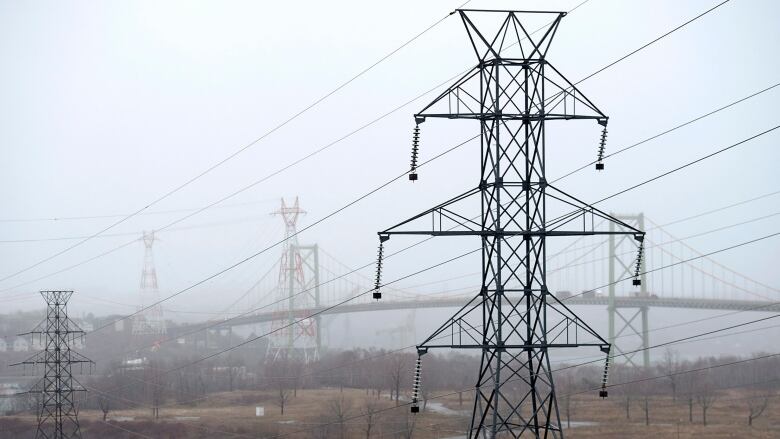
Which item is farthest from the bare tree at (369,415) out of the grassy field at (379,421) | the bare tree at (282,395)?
the bare tree at (282,395)

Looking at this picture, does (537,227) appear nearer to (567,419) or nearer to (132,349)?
(567,419)

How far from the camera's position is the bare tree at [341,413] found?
1972 inches

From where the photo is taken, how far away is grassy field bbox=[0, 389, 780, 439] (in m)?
49.1

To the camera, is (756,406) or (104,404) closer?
(756,406)

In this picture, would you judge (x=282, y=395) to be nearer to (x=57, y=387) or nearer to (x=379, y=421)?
(x=379, y=421)

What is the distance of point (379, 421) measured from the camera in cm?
5138

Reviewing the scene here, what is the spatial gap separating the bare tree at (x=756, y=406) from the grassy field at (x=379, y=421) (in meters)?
0.32

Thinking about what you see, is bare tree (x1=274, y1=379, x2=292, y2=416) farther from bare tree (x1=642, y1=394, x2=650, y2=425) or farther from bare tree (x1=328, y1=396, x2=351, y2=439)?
bare tree (x1=642, y1=394, x2=650, y2=425)

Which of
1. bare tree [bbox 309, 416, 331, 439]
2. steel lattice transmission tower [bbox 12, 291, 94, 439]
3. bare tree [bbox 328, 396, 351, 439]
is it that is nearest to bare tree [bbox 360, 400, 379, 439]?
bare tree [bbox 328, 396, 351, 439]

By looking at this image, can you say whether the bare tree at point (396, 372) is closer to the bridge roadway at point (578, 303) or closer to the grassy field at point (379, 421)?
the grassy field at point (379, 421)

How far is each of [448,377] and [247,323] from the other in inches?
1468

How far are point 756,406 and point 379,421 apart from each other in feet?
59.8

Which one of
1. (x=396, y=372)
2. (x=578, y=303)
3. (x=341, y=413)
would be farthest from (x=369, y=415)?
(x=578, y=303)

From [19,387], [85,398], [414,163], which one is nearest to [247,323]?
[19,387]
